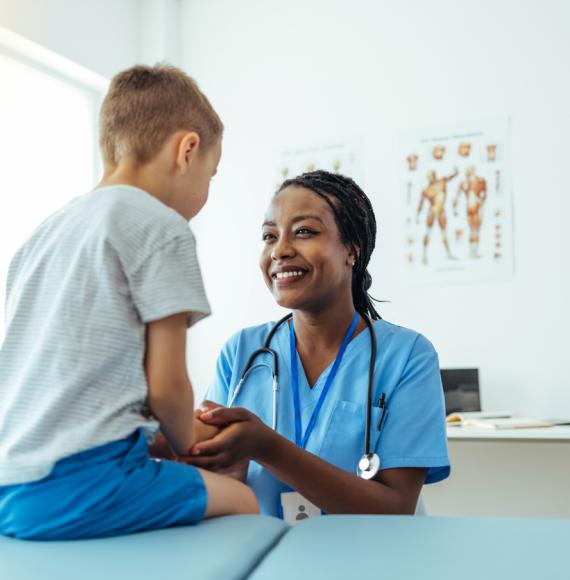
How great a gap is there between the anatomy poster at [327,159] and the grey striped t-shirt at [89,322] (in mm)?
2508

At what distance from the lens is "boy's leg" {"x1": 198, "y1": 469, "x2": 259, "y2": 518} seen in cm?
80

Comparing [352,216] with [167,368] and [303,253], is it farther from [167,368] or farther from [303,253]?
[167,368]

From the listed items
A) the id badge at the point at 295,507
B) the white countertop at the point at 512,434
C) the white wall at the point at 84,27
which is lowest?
the white countertop at the point at 512,434

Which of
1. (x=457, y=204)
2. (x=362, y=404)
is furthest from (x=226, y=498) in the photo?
(x=457, y=204)

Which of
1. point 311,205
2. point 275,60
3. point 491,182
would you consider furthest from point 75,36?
point 311,205

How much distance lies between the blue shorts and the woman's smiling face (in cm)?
65

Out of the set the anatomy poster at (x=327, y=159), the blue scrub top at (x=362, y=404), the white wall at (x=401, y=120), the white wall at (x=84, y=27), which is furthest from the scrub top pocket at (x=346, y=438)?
the white wall at (x=84, y=27)

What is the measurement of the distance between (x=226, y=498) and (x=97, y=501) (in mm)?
162

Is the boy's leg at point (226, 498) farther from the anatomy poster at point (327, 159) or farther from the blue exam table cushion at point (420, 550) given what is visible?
the anatomy poster at point (327, 159)

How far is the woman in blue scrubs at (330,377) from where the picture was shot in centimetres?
116

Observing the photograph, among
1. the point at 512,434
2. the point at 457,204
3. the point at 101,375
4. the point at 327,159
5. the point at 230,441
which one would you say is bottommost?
the point at 512,434

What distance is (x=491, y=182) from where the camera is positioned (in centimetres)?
303

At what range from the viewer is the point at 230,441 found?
93 centimetres

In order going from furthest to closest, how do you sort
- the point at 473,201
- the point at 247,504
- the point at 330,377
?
the point at 473,201
the point at 330,377
the point at 247,504
